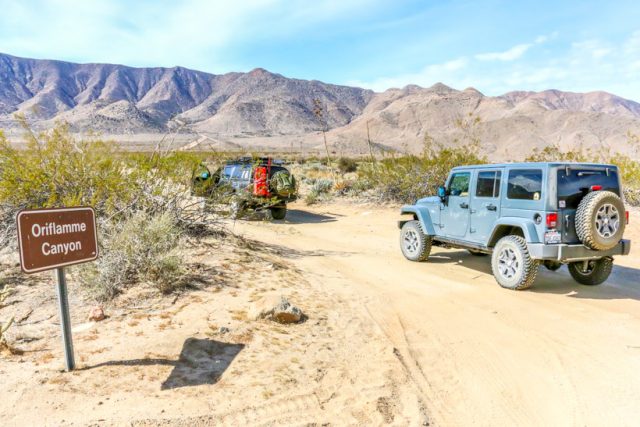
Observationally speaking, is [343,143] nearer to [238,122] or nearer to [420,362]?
[238,122]

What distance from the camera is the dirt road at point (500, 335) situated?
3.62 metres

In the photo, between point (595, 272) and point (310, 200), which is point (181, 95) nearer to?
point (310, 200)

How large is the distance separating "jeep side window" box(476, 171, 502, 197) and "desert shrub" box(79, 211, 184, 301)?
477 cm

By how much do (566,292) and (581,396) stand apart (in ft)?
10.9

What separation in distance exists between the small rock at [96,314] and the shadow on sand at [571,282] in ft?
18.8

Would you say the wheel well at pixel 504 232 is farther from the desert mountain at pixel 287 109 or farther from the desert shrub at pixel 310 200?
the desert mountain at pixel 287 109

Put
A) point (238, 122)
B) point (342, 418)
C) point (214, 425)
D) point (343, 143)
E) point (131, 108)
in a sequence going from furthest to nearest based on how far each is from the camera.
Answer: point (238, 122) < point (131, 108) < point (343, 143) < point (342, 418) < point (214, 425)

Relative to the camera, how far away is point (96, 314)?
4.66 m

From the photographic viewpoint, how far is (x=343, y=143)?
87.8m

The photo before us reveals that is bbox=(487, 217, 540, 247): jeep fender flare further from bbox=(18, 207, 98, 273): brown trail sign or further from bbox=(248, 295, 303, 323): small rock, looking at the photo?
bbox=(18, 207, 98, 273): brown trail sign

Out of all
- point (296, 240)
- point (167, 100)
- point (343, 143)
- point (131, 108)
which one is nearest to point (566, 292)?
point (296, 240)

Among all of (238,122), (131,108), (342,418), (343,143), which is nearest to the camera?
(342,418)

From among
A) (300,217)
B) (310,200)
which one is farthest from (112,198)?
(310,200)

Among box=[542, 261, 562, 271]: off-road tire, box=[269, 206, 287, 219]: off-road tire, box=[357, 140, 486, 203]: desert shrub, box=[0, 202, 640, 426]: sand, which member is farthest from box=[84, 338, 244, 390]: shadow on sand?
box=[357, 140, 486, 203]: desert shrub
